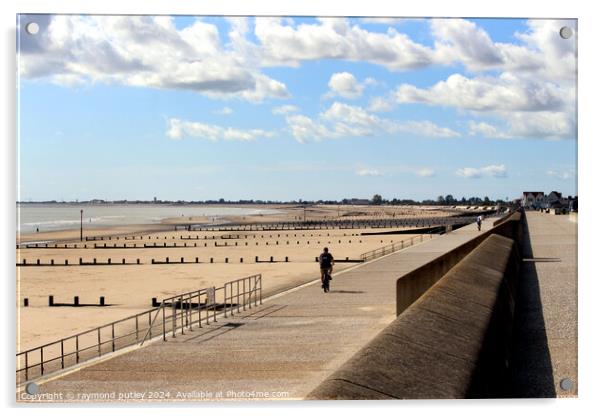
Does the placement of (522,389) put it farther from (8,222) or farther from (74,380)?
(8,222)

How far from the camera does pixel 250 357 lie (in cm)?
1115

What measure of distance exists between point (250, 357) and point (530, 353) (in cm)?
511

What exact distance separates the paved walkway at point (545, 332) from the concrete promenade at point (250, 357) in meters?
2.60

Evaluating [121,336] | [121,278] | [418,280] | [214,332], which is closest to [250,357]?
[214,332]

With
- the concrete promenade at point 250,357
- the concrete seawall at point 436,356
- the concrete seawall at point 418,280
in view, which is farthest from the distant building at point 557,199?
the concrete promenade at point 250,357

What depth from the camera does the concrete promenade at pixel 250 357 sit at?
9258mm

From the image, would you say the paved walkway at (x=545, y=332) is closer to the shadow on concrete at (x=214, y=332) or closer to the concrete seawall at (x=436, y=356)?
the concrete seawall at (x=436, y=356)

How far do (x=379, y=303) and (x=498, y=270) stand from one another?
3.56m

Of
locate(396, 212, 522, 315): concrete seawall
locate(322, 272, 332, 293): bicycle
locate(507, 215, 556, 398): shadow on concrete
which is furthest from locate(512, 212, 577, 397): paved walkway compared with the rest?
locate(322, 272, 332, 293): bicycle

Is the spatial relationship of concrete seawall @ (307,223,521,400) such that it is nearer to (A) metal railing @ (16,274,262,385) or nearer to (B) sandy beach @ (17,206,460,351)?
(A) metal railing @ (16,274,262,385)

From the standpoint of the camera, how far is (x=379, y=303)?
17.4 metres

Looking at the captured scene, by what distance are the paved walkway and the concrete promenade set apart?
8.54ft

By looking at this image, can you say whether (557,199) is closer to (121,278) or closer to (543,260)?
(543,260)

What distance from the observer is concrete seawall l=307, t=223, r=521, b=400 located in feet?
18.8
